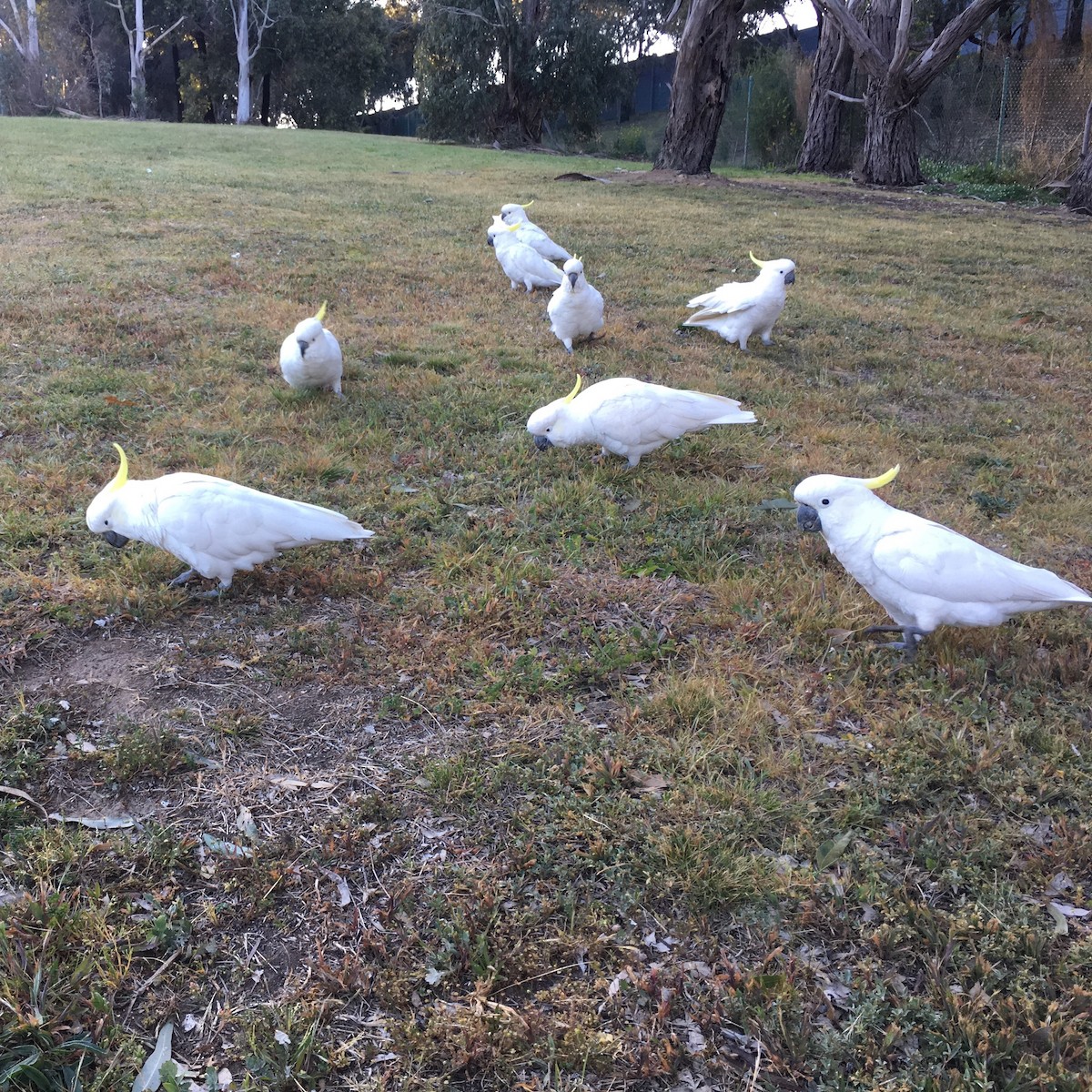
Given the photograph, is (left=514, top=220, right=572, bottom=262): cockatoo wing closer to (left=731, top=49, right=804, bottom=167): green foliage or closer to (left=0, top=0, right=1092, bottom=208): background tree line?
(left=0, top=0, right=1092, bottom=208): background tree line

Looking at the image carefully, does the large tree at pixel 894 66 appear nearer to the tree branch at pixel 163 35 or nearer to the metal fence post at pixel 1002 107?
the metal fence post at pixel 1002 107

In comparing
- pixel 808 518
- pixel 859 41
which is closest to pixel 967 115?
pixel 859 41

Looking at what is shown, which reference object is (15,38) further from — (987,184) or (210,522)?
(210,522)

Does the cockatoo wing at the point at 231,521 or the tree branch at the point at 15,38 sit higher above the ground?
the tree branch at the point at 15,38

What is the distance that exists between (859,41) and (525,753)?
12839mm

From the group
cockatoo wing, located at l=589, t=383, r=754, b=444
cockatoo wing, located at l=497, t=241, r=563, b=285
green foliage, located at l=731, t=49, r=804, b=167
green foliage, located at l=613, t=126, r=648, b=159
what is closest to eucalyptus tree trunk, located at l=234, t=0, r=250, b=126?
green foliage, located at l=613, t=126, r=648, b=159

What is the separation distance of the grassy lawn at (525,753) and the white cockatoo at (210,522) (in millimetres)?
183

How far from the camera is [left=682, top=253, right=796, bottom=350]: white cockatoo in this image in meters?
4.87

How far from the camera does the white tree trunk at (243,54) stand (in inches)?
1057

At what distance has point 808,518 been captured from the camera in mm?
2547

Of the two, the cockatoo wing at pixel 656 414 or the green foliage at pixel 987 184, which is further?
the green foliage at pixel 987 184

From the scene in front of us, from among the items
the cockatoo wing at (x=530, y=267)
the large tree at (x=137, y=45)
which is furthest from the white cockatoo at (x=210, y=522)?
the large tree at (x=137, y=45)

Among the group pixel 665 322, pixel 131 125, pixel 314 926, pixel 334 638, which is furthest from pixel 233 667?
pixel 131 125

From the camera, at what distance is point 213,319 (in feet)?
17.3
